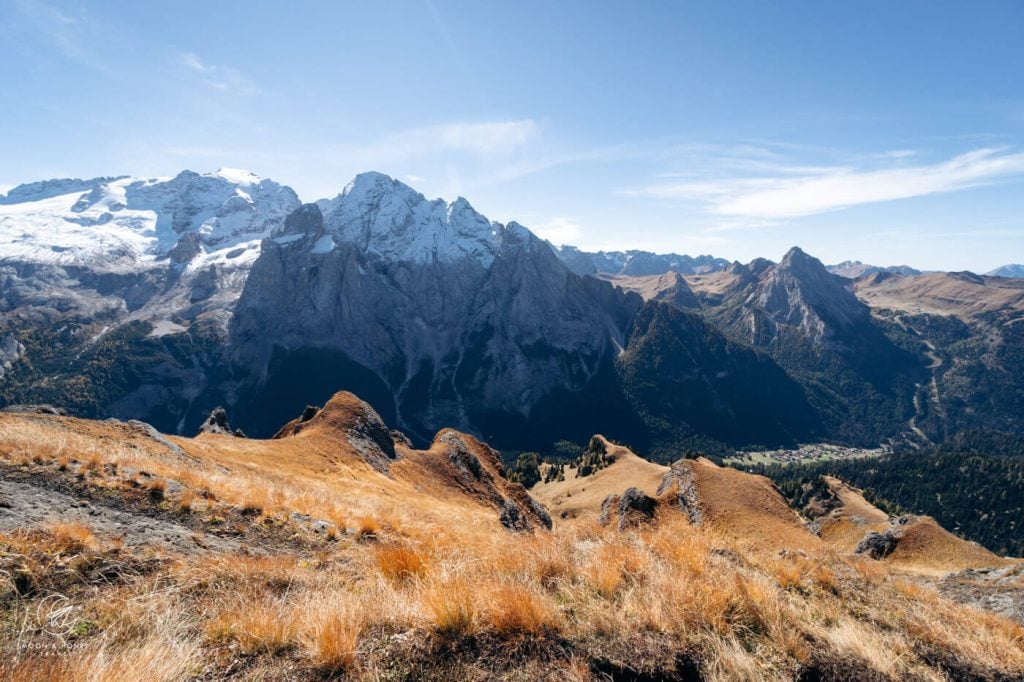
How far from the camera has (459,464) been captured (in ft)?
143

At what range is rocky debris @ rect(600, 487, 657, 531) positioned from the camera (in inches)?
1292

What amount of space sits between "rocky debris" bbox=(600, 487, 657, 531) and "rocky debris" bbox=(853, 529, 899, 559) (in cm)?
3398

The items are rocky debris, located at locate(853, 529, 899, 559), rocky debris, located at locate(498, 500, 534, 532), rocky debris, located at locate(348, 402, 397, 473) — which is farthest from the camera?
rocky debris, located at locate(853, 529, 899, 559)

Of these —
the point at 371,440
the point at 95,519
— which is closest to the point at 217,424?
the point at 371,440

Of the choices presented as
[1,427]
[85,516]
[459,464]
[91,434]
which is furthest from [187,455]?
[459,464]

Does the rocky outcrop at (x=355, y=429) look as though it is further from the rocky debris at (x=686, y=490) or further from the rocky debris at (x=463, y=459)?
the rocky debris at (x=686, y=490)

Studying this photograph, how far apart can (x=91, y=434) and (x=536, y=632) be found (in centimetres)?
2931

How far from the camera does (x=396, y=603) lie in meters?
7.02

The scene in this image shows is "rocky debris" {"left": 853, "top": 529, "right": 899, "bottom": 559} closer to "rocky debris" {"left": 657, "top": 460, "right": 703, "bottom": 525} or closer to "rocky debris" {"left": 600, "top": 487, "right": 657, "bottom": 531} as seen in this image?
"rocky debris" {"left": 657, "top": 460, "right": 703, "bottom": 525}

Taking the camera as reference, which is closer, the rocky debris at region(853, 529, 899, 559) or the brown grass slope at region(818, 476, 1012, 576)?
the brown grass slope at region(818, 476, 1012, 576)

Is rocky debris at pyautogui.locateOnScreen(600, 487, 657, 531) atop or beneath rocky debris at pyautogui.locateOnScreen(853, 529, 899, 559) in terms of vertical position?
atop

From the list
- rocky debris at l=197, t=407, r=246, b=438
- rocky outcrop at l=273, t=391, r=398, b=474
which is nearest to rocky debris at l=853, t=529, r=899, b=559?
rocky outcrop at l=273, t=391, r=398, b=474

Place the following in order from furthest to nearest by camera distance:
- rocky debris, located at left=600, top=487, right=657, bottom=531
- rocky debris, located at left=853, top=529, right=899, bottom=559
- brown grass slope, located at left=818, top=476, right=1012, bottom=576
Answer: rocky debris, located at left=853, top=529, right=899, bottom=559 < brown grass slope, located at left=818, top=476, right=1012, bottom=576 < rocky debris, located at left=600, top=487, right=657, bottom=531

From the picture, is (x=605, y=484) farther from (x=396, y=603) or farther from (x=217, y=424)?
(x=396, y=603)
